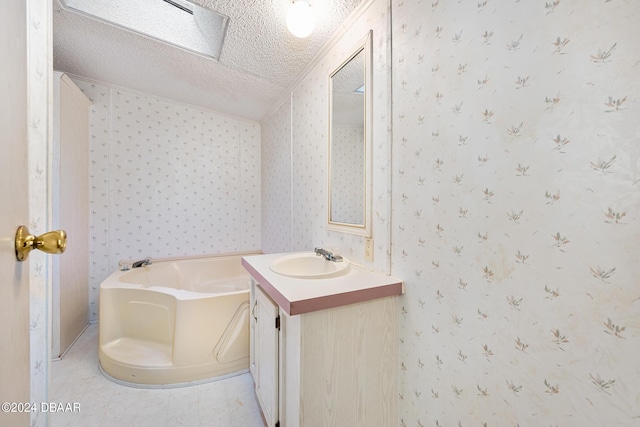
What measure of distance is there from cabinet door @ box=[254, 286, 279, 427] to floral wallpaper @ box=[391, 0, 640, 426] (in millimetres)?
606

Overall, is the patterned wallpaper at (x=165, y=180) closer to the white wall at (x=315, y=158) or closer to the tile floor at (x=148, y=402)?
the white wall at (x=315, y=158)

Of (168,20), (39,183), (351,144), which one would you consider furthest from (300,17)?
→ (39,183)

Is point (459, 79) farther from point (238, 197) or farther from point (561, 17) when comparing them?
point (238, 197)

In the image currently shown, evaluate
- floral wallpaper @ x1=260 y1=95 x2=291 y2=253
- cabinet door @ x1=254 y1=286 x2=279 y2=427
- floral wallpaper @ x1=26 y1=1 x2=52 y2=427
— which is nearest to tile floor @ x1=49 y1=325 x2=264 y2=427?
cabinet door @ x1=254 y1=286 x2=279 y2=427

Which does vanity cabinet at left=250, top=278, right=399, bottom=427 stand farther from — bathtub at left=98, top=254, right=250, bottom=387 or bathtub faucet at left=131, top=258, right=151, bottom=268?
bathtub faucet at left=131, top=258, right=151, bottom=268

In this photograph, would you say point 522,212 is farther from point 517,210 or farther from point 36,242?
point 36,242

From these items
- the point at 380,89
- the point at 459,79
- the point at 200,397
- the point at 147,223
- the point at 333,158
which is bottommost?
the point at 200,397

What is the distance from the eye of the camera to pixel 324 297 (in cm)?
99

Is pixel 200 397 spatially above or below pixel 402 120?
below

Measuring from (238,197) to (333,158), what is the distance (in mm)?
1995

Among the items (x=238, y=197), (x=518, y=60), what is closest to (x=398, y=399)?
(x=518, y=60)

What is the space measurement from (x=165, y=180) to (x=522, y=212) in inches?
127

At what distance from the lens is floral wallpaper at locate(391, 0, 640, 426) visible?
0.58 metres

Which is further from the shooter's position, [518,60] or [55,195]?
[55,195]
